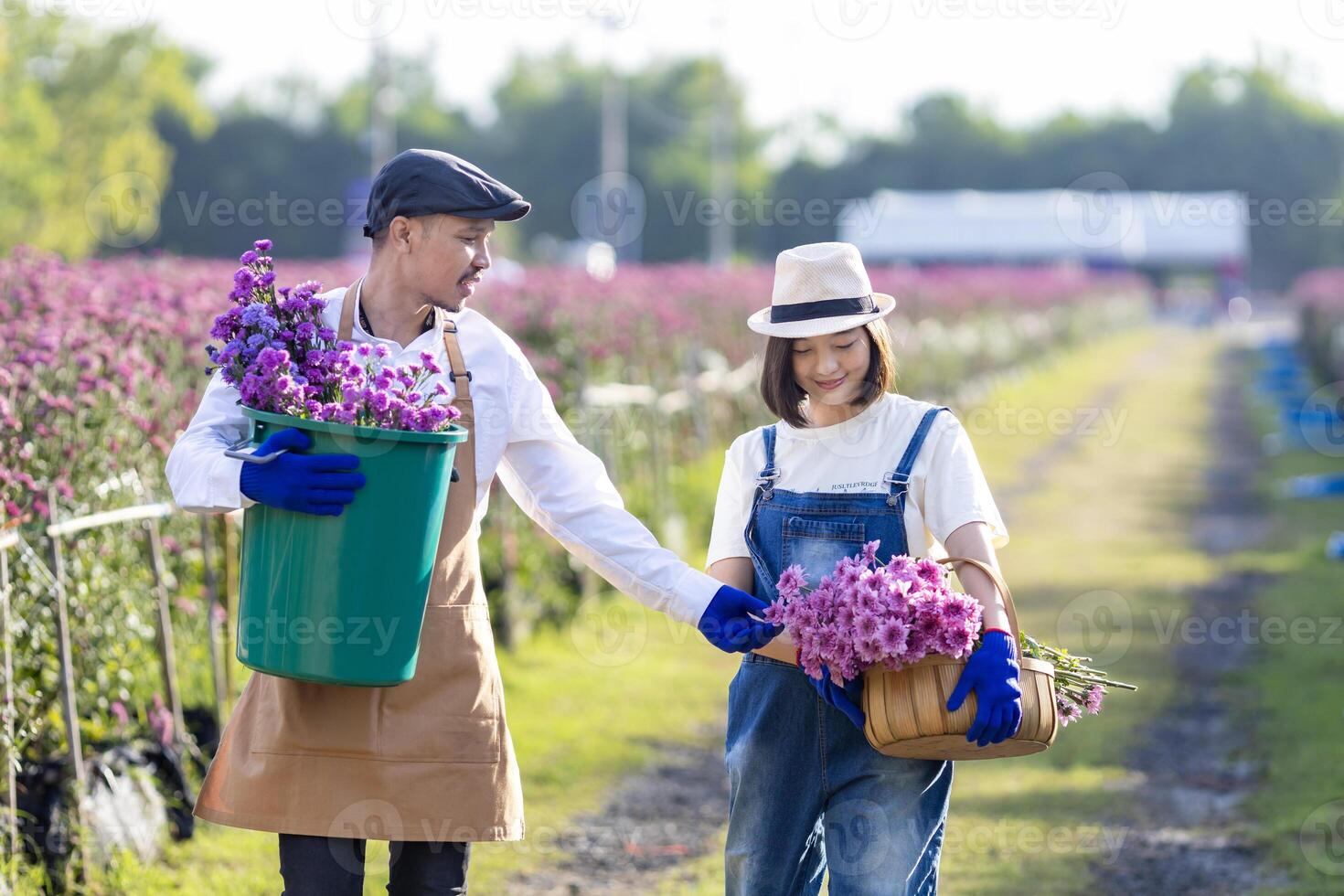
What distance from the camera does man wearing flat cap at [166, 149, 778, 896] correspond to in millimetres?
2682

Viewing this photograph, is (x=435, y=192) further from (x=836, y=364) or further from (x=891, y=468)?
(x=891, y=468)

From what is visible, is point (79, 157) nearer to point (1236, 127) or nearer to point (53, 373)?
point (53, 373)

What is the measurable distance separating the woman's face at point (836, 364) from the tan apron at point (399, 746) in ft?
2.09

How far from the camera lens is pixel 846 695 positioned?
9.33 feet

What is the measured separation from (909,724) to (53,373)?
2.76 meters

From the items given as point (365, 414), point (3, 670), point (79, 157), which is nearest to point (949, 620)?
point (365, 414)
